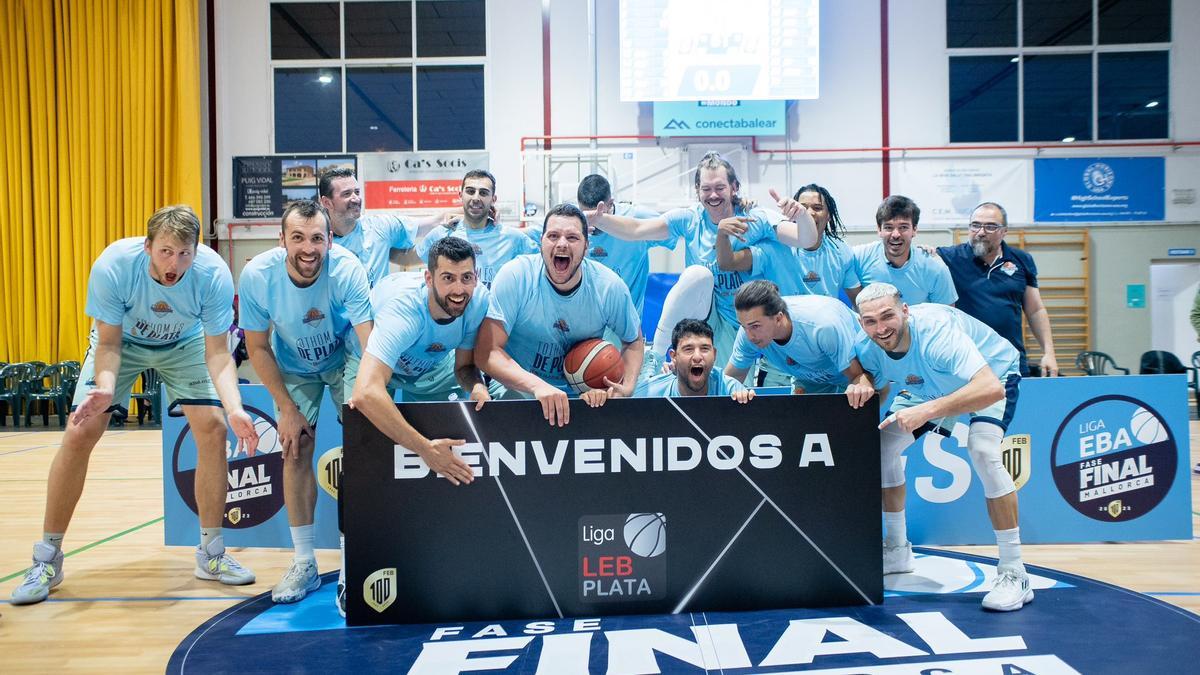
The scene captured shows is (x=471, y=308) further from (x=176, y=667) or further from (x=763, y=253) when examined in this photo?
(x=763, y=253)

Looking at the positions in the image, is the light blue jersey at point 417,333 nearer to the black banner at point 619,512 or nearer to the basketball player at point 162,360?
the black banner at point 619,512

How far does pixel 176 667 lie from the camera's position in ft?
8.82

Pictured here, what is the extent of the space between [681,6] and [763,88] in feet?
5.06

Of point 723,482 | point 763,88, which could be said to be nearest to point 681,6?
point 763,88

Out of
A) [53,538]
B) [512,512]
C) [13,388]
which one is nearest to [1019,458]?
[512,512]

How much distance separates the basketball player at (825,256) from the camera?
456 centimetres

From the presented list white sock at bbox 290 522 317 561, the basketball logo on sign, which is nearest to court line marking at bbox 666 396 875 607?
the basketball logo on sign

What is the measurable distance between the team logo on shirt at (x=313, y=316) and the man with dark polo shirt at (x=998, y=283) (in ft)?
12.5

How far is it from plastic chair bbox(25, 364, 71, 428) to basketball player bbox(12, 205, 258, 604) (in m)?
8.57

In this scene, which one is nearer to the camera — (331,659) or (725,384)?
(331,659)

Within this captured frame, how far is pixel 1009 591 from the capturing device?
3.11 metres

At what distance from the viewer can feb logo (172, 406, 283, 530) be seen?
434cm

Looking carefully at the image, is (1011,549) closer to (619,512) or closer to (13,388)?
(619,512)

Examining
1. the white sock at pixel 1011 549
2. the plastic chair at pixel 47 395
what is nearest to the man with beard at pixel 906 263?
the white sock at pixel 1011 549
